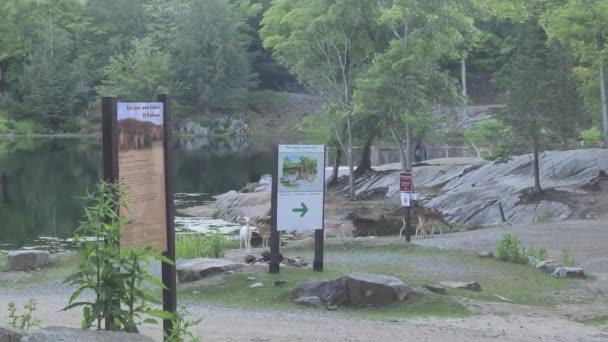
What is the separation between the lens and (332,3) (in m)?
34.7

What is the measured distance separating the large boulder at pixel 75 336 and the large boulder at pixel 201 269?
26.3ft

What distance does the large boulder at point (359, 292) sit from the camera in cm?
1152

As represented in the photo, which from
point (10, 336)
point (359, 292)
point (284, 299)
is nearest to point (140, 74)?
point (284, 299)

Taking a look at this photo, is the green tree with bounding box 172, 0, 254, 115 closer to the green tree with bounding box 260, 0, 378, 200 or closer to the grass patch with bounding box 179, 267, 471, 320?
the green tree with bounding box 260, 0, 378, 200

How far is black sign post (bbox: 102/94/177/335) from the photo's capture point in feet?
22.7

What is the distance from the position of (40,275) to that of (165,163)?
9117 mm

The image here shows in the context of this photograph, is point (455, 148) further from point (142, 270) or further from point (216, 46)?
point (142, 270)

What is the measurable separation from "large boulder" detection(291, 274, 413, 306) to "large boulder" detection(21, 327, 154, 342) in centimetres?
638

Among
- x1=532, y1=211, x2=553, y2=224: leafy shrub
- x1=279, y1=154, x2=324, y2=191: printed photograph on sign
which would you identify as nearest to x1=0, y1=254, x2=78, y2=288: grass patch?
x1=279, y1=154, x2=324, y2=191: printed photograph on sign

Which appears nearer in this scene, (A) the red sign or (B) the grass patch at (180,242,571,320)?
(B) the grass patch at (180,242,571,320)

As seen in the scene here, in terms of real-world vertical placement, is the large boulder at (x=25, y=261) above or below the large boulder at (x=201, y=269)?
below

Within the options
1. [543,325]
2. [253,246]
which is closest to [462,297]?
[543,325]

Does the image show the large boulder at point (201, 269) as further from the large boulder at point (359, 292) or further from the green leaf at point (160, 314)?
the green leaf at point (160, 314)

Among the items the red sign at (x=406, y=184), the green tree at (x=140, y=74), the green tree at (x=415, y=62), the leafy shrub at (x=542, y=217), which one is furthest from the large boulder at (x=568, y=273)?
the green tree at (x=140, y=74)
